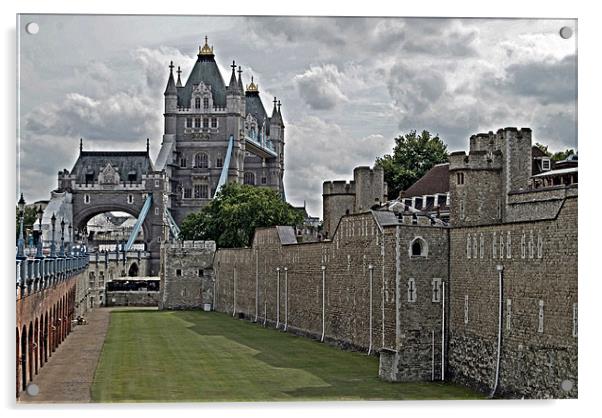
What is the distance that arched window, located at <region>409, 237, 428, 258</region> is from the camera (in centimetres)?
2214

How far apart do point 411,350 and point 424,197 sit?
1984cm

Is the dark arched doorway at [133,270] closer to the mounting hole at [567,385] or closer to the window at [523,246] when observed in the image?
the window at [523,246]

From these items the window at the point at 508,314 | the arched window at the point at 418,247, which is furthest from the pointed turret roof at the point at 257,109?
the window at the point at 508,314

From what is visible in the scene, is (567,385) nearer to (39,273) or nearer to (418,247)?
(418,247)

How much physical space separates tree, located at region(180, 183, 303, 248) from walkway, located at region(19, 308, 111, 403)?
70.2 ft

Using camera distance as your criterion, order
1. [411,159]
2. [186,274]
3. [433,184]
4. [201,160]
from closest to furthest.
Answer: [433,184], [186,274], [411,159], [201,160]

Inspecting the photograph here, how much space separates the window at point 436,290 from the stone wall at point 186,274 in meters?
30.5

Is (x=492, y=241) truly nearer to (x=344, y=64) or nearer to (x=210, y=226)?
(x=344, y=64)

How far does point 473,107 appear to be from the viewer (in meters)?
20.5

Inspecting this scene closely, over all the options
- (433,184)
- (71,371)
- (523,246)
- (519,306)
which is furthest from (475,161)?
(433,184)

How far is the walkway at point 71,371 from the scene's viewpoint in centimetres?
1727

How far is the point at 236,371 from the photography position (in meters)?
21.5

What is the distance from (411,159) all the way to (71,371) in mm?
33924

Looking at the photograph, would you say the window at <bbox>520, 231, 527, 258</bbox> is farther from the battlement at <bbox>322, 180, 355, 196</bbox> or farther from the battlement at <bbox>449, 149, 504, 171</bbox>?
the battlement at <bbox>322, 180, 355, 196</bbox>
